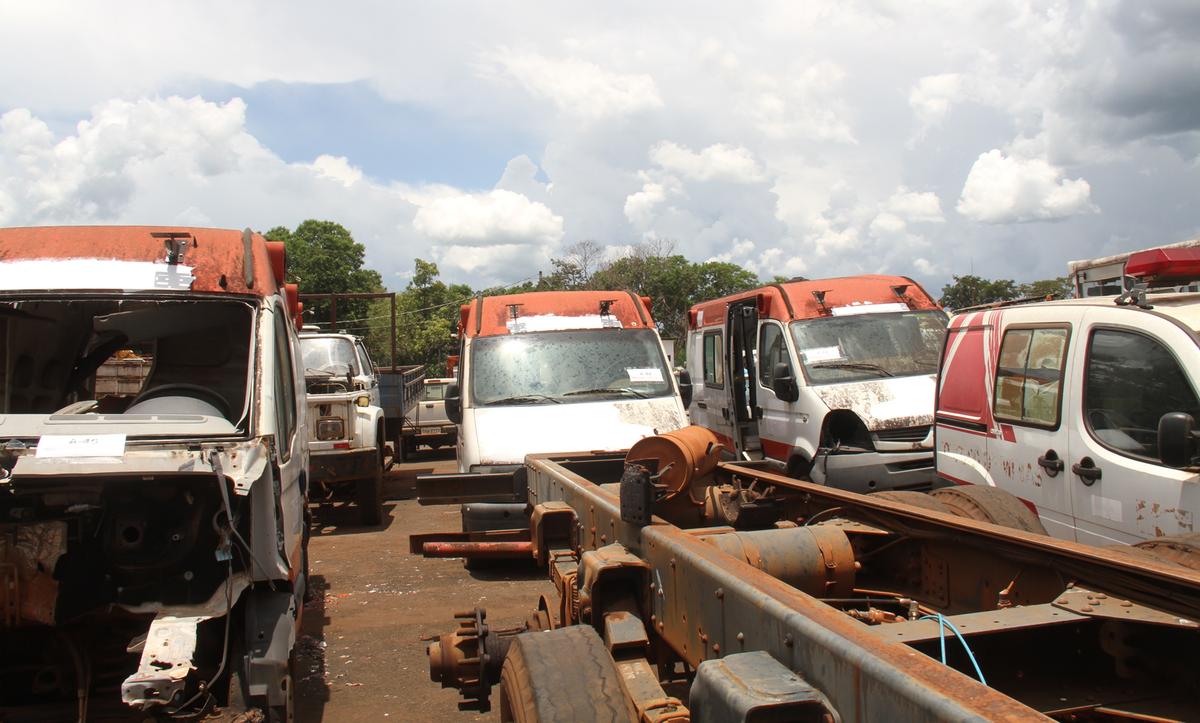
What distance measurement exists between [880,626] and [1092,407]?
2764 mm

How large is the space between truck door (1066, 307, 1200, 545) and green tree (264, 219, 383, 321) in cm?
3957

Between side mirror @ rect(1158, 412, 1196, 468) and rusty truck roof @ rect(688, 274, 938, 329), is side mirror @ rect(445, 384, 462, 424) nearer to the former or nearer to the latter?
rusty truck roof @ rect(688, 274, 938, 329)

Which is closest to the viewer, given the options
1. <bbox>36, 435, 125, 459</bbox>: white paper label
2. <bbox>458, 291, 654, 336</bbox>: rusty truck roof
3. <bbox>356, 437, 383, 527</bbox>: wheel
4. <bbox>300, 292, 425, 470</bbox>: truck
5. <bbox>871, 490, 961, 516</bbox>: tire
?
<bbox>36, 435, 125, 459</bbox>: white paper label

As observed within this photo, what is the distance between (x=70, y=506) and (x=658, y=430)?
Result: 15.3 feet

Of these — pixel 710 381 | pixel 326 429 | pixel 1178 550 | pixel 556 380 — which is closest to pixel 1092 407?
pixel 1178 550

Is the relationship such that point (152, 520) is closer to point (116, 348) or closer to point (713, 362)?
point (116, 348)

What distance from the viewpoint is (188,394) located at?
4.74 metres

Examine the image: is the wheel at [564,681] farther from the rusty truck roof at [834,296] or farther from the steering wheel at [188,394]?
the rusty truck roof at [834,296]

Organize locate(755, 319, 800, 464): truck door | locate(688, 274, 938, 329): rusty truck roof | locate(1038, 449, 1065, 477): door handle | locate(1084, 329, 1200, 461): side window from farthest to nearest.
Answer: locate(688, 274, 938, 329): rusty truck roof
locate(755, 319, 800, 464): truck door
locate(1038, 449, 1065, 477): door handle
locate(1084, 329, 1200, 461): side window

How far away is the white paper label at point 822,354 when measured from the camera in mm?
8742

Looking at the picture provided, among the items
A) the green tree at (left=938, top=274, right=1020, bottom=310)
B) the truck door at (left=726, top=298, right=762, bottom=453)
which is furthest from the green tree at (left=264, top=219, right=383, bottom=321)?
the truck door at (left=726, top=298, right=762, bottom=453)

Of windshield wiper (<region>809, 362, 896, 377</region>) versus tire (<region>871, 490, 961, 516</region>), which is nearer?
tire (<region>871, 490, 961, 516</region>)

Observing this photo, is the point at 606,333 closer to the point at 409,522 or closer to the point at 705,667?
the point at 409,522

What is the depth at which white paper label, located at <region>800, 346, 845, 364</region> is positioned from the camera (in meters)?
8.74
